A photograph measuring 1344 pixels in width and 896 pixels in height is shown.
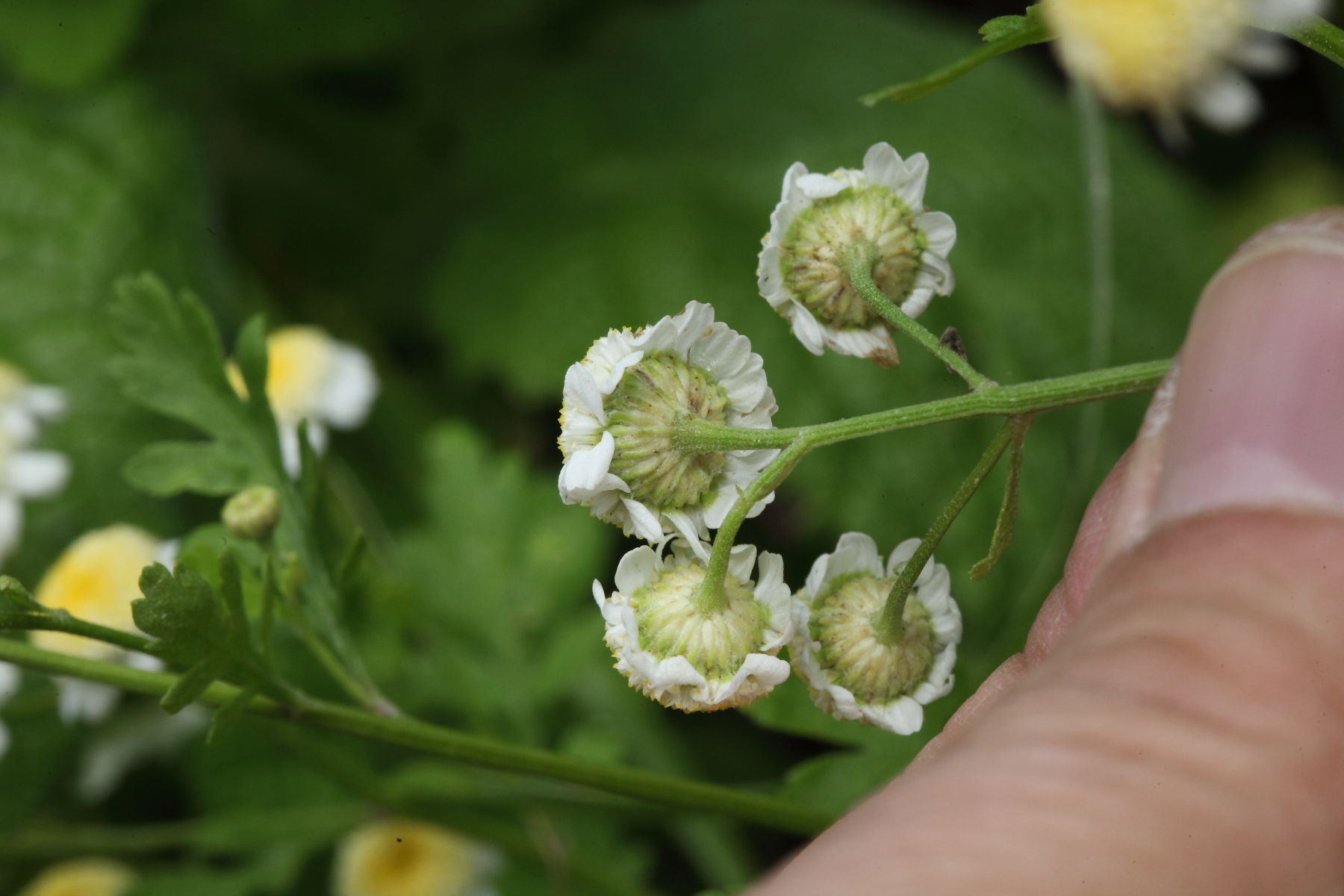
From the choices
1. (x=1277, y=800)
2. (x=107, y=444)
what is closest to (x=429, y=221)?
(x=107, y=444)

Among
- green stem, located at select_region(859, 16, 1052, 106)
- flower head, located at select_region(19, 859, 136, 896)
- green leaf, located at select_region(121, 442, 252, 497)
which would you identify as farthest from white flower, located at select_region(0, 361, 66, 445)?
green stem, located at select_region(859, 16, 1052, 106)

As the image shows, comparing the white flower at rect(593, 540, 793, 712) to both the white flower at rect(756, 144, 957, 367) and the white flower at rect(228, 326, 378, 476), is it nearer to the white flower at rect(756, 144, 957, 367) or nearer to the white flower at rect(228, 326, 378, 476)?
the white flower at rect(756, 144, 957, 367)

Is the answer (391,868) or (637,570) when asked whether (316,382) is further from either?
(637,570)

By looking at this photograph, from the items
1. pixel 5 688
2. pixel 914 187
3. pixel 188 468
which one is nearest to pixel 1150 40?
pixel 914 187

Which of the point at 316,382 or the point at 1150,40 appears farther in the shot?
the point at 316,382

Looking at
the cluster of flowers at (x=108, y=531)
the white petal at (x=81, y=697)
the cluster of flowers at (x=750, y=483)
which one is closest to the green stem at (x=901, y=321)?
the cluster of flowers at (x=750, y=483)

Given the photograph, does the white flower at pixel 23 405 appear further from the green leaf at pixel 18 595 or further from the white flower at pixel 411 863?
the green leaf at pixel 18 595
